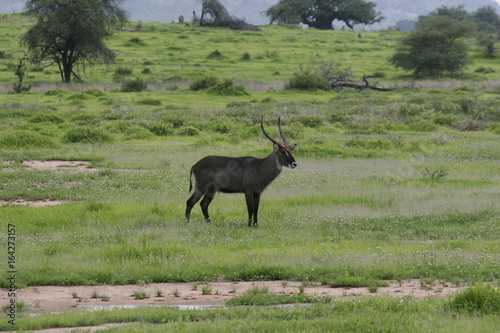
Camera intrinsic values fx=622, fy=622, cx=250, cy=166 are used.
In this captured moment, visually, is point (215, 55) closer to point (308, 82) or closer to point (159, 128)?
point (308, 82)

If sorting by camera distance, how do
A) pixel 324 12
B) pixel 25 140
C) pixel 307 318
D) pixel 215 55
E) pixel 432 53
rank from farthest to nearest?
pixel 324 12 → pixel 215 55 → pixel 432 53 → pixel 25 140 → pixel 307 318

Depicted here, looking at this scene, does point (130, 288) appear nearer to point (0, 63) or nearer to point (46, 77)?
point (46, 77)

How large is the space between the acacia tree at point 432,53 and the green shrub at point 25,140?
2768 centimetres

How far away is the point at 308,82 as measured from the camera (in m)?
33.3

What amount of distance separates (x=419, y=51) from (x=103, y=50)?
19.9 metres

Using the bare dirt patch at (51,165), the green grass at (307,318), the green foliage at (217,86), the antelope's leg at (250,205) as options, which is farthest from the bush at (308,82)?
the green grass at (307,318)

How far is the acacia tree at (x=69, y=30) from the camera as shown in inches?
1378

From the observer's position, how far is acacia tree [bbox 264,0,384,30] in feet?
257

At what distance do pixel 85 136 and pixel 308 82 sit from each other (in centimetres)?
1643

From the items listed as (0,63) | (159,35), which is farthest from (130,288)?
(159,35)

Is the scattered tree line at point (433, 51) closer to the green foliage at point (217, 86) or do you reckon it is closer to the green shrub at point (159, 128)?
the green foliage at point (217, 86)

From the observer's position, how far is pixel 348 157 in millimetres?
16922

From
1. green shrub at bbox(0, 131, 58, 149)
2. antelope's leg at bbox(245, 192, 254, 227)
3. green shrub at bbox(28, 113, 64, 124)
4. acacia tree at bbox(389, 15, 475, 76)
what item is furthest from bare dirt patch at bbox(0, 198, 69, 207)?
acacia tree at bbox(389, 15, 475, 76)

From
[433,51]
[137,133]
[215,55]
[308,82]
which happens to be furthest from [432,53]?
[137,133]
